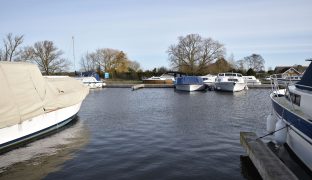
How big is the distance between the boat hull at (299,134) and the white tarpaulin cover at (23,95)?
9.03m

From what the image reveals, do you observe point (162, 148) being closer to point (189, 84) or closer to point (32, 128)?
point (32, 128)

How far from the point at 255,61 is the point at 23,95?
347 ft

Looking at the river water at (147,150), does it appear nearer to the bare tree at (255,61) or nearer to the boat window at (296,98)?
the boat window at (296,98)

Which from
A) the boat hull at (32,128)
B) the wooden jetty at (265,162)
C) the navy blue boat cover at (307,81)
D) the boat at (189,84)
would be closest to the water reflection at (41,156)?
the boat hull at (32,128)

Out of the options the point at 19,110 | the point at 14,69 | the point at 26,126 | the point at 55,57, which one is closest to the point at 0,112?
the point at 19,110

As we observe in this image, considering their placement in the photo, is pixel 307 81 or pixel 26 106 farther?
pixel 26 106

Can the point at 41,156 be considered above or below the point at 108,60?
below

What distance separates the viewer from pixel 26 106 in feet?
38.6

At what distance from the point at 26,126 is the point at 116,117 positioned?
7.51 m

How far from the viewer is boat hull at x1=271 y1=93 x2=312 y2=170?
7.82 meters

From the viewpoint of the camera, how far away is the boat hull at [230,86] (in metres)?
41.4

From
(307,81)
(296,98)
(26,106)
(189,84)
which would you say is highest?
(307,81)

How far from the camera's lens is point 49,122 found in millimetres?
13734

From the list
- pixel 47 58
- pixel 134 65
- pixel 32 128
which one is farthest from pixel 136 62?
pixel 32 128
